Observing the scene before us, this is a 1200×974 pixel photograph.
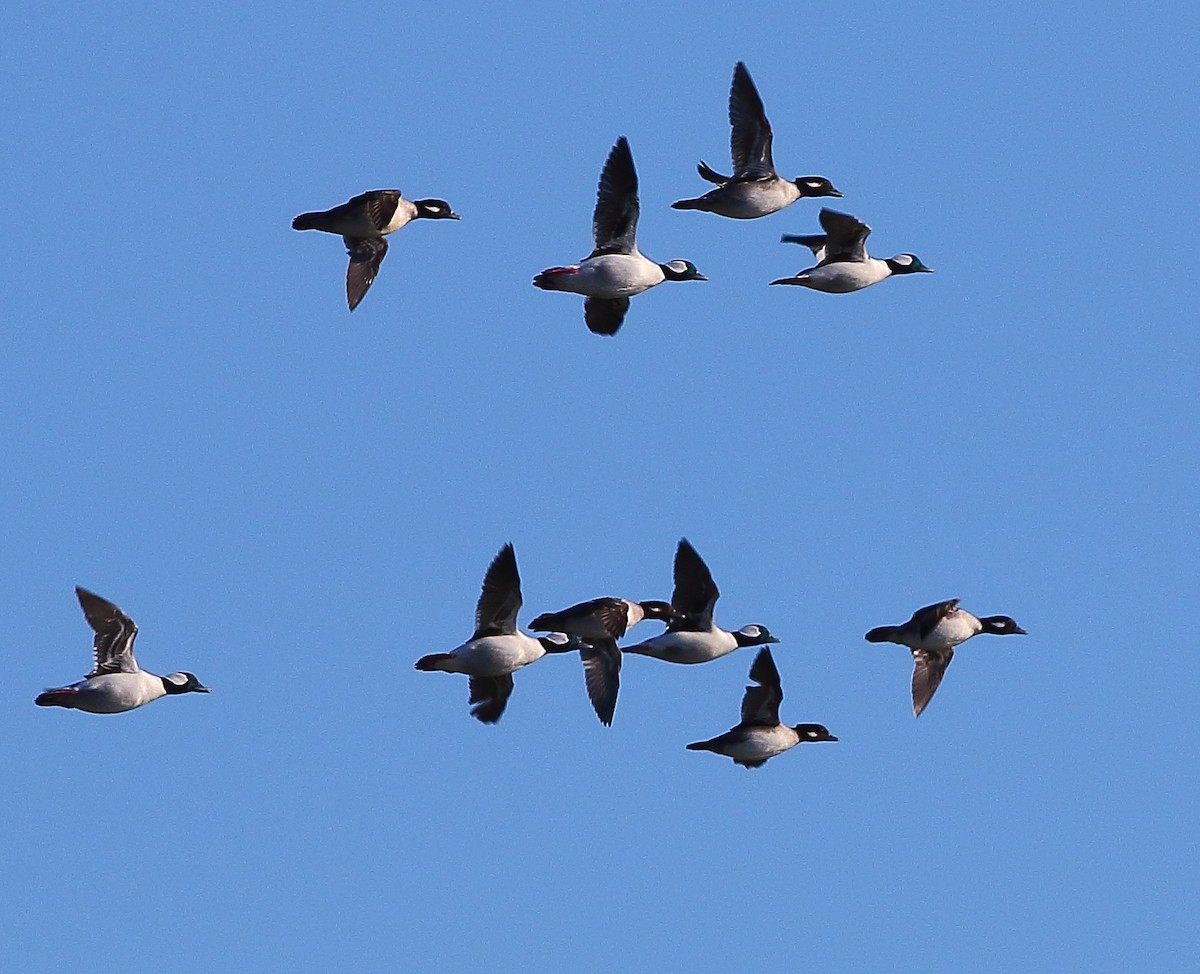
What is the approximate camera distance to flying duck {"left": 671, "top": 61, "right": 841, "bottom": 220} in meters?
29.5

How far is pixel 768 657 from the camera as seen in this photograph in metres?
30.4

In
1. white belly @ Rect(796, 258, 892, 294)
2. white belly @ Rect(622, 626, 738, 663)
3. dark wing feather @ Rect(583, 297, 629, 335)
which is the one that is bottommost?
white belly @ Rect(622, 626, 738, 663)

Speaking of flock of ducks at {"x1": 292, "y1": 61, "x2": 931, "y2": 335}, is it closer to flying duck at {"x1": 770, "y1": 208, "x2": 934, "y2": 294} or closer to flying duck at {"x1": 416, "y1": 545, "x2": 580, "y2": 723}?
flying duck at {"x1": 770, "y1": 208, "x2": 934, "y2": 294}

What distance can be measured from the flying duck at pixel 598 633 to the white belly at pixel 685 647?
333 mm

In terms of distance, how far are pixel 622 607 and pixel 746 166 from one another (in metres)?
4.94

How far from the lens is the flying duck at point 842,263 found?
30.1 metres

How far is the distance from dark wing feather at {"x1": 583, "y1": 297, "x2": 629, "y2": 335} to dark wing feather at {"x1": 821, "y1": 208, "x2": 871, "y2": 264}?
2463 millimetres

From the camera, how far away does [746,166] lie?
29.7 metres

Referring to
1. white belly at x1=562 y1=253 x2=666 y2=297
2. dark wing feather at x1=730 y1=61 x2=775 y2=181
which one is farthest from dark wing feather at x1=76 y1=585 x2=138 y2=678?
dark wing feather at x1=730 y1=61 x2=775 y2=181

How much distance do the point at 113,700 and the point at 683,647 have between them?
6254mm

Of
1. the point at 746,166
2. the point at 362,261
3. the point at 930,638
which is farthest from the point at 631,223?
the point at 930,638

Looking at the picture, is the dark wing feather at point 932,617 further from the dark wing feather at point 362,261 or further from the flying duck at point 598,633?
the dark wing feather at point 362,261

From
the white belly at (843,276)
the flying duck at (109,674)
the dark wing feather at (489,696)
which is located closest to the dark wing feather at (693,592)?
the dark wing feather at (489,696)

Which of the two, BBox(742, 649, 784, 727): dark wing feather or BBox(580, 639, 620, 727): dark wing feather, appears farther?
BBox(742, 649, 784, 727): dark wing feather
